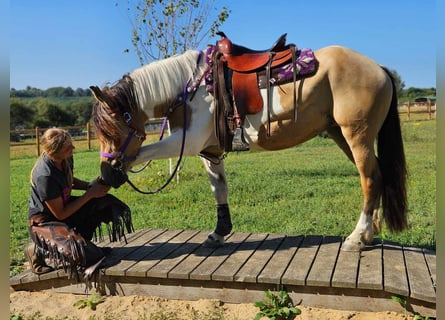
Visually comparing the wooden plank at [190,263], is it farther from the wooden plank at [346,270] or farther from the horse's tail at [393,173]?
the horse's tail at [393,173]

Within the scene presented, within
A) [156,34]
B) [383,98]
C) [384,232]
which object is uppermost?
[156,34]

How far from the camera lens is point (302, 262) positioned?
3.26 m

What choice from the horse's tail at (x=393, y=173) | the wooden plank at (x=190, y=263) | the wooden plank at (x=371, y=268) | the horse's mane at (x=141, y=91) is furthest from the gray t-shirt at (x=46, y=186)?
the horse's tail at (x=393, y=173)

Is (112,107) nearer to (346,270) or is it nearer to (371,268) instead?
(346,270)

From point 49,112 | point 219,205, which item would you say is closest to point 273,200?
point 219,205

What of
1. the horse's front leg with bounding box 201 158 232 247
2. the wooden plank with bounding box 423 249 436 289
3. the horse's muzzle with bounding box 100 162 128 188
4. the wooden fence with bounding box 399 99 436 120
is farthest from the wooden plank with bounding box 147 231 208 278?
the wooden fence with bounding box 399 99 436 120

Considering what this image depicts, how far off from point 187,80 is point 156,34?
5583mm

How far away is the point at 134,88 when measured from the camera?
3.31 meters

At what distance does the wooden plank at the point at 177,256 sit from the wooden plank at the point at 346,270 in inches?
47.7

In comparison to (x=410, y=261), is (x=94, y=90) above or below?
above

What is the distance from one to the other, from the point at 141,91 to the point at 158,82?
0.49 ft

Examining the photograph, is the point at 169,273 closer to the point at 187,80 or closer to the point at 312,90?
the point at 187,80

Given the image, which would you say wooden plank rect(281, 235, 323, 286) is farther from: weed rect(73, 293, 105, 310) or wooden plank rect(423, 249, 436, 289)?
weed rect(73, 293, 105, 310)

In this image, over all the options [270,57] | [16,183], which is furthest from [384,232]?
[16,183]
